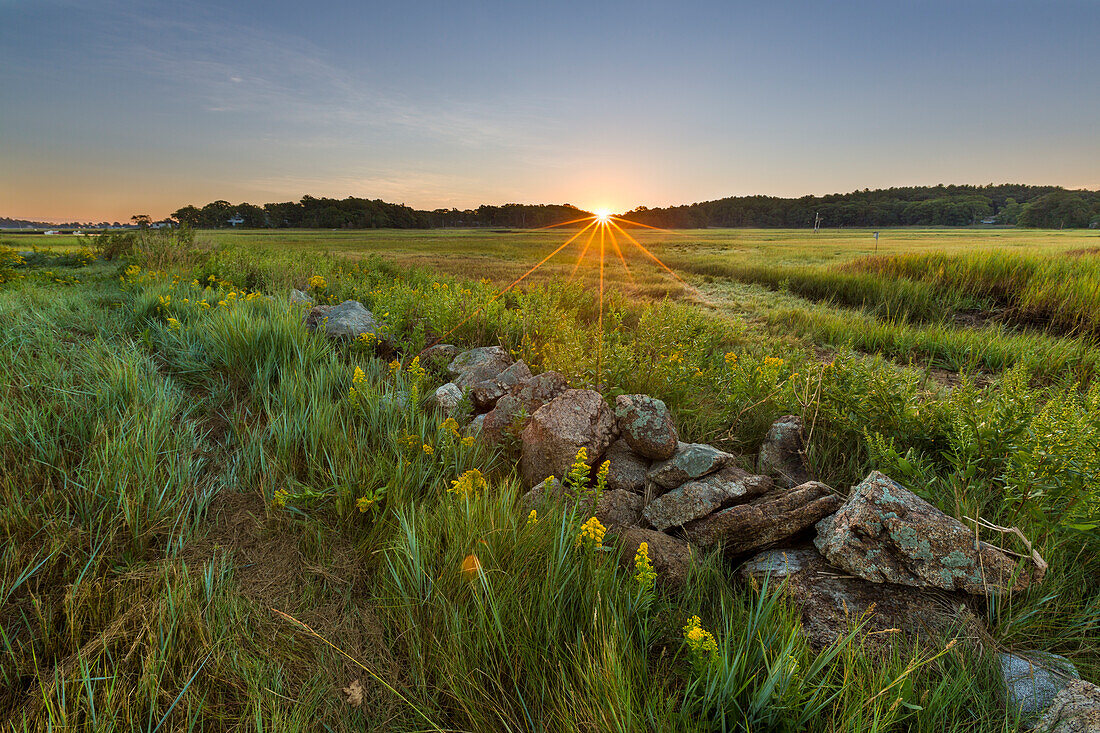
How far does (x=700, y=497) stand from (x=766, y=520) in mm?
318

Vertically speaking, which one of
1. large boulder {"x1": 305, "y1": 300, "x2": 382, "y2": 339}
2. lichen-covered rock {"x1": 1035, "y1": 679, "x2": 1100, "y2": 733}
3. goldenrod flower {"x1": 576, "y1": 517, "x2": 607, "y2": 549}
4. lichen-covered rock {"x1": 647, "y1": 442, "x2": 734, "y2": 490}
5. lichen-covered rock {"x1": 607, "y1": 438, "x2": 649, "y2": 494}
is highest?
large boulder {"x1": 305, "y1": 300, "x2": 382, "y2": 339}

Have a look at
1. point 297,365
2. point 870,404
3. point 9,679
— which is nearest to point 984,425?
point 870,404

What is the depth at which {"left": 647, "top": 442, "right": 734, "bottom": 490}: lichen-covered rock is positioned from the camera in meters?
2.48

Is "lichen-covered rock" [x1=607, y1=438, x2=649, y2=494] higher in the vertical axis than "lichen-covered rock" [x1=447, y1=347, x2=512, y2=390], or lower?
lower

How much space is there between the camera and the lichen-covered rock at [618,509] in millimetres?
2373

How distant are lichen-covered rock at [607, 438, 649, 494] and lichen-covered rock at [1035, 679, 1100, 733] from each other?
5.41ft

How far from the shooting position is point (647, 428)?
9.00 ft

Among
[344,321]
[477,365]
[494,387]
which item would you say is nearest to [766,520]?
[494,387]

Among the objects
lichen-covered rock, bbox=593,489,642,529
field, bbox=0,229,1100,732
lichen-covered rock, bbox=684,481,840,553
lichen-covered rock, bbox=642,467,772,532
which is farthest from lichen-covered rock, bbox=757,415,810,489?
lichen-covered rock, bbox=593,489,642,529

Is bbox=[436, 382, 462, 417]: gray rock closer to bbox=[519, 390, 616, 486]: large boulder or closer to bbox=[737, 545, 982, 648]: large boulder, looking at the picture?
bbox=[519, 390, 616, 486]: large boulder

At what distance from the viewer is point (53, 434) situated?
262 centimetres

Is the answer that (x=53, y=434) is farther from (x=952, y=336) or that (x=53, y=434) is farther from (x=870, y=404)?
(x=952, y=336)

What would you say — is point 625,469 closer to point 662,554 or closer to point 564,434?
point 564,434

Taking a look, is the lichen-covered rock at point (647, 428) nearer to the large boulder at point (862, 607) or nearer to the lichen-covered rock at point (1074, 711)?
the large boulder at point (862, 607)
